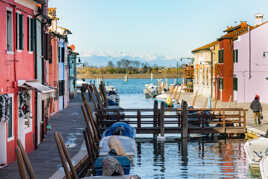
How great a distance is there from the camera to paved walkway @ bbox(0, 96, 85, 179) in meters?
16.2

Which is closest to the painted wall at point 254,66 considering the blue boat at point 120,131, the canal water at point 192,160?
the canal water at point 192,160

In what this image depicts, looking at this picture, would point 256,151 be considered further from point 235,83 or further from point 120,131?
point 235,83

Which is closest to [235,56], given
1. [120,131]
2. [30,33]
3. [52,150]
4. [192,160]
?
[192,160]

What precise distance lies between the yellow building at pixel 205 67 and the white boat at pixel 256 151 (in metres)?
36.7

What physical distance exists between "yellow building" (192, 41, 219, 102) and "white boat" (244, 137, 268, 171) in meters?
36.7

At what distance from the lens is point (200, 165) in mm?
23328

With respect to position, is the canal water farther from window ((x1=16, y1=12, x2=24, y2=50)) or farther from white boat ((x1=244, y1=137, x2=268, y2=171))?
window ((x1=16, y1=12, x2=24, y2=50))

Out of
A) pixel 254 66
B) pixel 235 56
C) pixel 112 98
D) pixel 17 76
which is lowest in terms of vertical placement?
pixel 112 98

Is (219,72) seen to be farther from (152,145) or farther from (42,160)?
(42,160)

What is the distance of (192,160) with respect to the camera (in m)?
24.7

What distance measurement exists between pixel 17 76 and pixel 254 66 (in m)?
34.1

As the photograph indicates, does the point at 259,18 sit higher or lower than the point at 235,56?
higher

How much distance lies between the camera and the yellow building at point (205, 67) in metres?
60.8

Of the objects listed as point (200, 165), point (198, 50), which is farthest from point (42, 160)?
point (198, 50)
